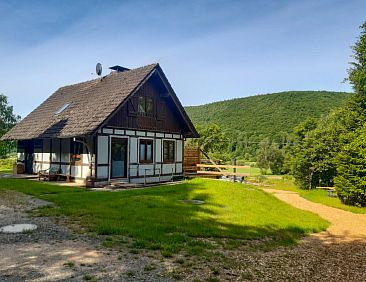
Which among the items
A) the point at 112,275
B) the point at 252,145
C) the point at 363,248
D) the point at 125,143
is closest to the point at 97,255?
the point at 112,275

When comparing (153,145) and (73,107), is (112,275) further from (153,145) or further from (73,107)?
(73,107)

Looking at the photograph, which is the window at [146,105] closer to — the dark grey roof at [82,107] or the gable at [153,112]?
the gable at [153,112]

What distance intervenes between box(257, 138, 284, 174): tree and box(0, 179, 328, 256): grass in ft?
109

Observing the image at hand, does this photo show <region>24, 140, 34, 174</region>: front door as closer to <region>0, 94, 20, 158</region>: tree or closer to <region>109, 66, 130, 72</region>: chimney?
<region>109, 66, 130, 72</region>: chimney

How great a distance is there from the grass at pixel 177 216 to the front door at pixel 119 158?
2.88m

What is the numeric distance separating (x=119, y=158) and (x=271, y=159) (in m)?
33.4

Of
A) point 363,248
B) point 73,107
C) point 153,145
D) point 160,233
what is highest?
point 73,107

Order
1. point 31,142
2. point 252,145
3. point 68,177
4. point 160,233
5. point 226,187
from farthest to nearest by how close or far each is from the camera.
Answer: point 252,145, point 31,142, point 68,177, point 226,187, point 160,233

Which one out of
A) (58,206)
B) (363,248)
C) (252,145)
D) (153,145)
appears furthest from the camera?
(252,145)

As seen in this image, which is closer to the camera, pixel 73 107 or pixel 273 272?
pixel 273 272

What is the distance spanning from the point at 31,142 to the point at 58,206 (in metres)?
12.7

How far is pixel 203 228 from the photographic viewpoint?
29.0 feet

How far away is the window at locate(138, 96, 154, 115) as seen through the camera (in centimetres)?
1983

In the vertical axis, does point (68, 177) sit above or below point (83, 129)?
below
